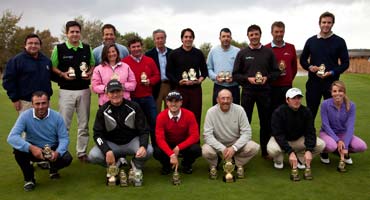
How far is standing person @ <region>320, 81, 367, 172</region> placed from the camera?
21.1 ft

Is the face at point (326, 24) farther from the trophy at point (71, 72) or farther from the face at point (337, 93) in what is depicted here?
the trophy at point (71, 72)

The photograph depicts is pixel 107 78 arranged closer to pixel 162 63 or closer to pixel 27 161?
pixel 162 63

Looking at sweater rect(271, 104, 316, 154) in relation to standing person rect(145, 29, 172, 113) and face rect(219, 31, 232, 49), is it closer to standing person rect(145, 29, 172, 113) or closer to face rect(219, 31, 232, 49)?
face rect(219, 31, 232, 49)

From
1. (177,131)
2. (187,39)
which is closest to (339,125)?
(177,131)

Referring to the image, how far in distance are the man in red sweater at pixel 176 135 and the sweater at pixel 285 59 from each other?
6.25 feet

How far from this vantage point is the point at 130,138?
6051 millimetres

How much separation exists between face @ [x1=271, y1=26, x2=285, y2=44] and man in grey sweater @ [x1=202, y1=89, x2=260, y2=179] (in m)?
1.59

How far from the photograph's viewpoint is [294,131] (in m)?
6.30

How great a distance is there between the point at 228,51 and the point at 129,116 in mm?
2360

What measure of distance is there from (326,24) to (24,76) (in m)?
5.23

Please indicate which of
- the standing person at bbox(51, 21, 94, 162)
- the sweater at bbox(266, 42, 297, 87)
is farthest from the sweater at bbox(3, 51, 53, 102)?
the sweater at bbox(266, 42, 297, 87)

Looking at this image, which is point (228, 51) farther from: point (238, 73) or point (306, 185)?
point (306, 185)

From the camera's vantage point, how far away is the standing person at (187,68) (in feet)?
23.2

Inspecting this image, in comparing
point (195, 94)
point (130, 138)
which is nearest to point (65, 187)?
point (130, 138)
